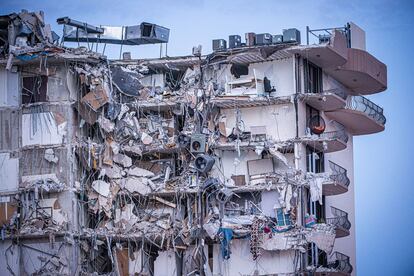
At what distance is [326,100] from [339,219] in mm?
6636

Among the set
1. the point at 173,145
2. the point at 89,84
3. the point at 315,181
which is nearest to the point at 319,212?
the point at 315,181

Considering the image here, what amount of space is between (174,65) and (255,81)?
172 inches

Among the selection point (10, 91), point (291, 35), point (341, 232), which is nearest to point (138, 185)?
point (10, 91)

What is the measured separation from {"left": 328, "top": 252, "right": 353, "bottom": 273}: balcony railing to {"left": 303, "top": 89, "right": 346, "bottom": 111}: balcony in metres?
7.49

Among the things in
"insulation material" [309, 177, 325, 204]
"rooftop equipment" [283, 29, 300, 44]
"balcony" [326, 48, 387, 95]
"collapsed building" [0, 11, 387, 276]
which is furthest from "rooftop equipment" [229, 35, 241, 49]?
"insulation material" [309, 177, 325, 204]

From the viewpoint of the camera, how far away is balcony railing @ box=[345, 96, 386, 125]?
2854 inches

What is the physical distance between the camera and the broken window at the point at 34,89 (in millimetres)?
67438

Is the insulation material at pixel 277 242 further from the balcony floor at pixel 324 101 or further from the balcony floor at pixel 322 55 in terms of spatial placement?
the balcony floor at pixel 322 55

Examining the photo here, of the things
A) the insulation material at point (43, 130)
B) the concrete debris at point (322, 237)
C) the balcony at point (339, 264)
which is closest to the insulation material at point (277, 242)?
the concrete debris at point (322, 237)

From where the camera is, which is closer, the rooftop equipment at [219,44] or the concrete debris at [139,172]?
the rooftop equipment at [219,44]

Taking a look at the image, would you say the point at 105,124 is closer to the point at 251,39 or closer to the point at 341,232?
the point at 251,39

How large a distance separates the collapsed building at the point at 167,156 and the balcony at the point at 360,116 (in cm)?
139

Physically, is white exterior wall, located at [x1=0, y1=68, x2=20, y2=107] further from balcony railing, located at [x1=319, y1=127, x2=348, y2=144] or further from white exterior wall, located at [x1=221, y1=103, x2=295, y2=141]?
balcony railing, located at [x1=319, y1=127, x2=348, y2=144]

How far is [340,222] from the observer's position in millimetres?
Result: 70938
